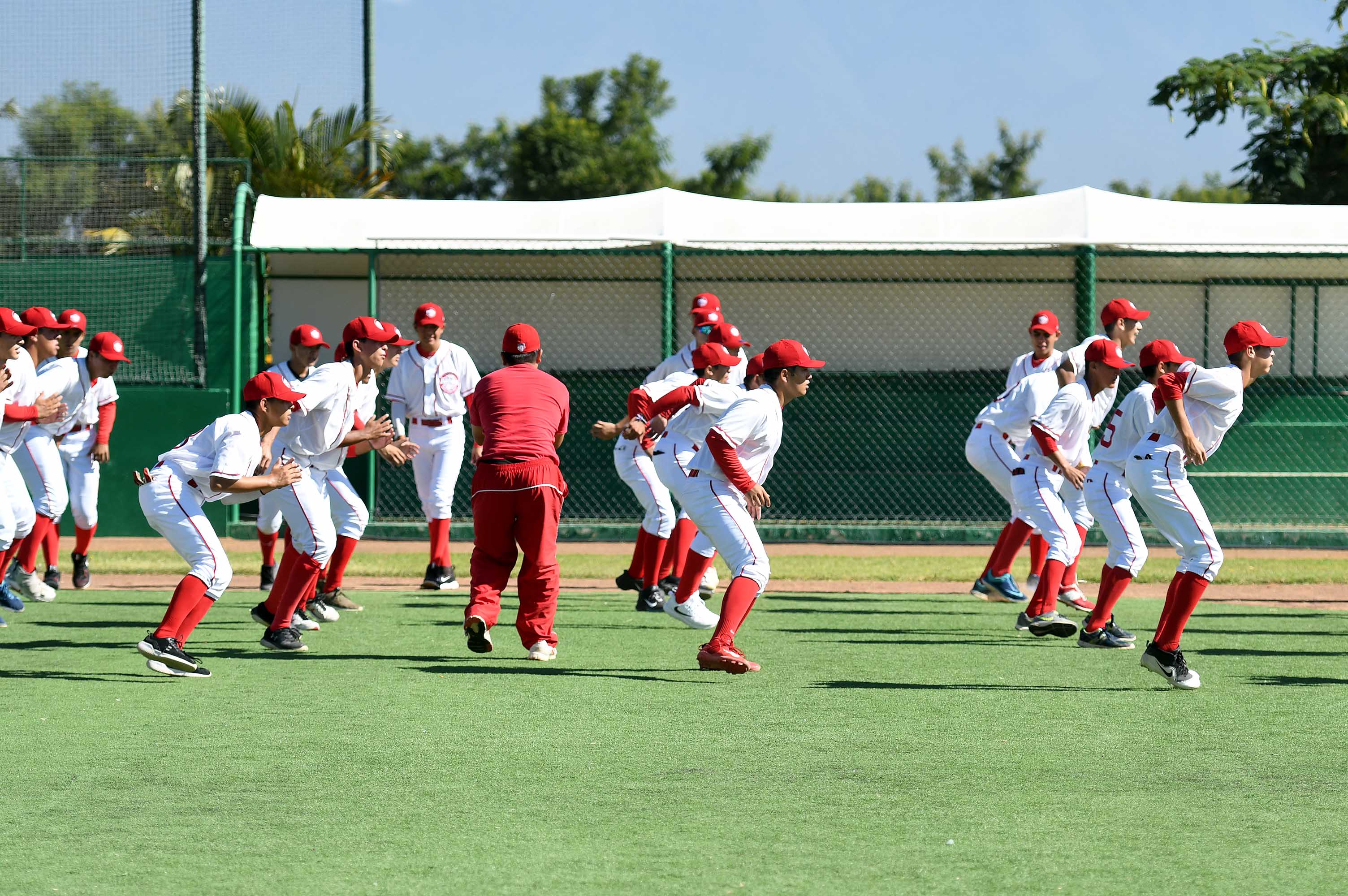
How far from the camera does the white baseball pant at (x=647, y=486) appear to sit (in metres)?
10.4

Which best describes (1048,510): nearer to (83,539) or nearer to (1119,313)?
(1119,313)

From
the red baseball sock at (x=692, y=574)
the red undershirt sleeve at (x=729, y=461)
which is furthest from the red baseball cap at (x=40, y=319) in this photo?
the red undershirt sleeve at (x=729, y=461)

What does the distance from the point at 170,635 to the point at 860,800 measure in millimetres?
3950

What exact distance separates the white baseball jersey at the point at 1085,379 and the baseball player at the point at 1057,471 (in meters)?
0.02

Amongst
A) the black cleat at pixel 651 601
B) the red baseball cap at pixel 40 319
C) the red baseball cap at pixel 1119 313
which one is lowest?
the black cleat at pixel 651 601

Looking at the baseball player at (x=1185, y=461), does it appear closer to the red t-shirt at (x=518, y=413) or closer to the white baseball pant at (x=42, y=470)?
the red t-shirt at (x=518, y=413)

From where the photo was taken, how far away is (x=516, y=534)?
790 centimetres

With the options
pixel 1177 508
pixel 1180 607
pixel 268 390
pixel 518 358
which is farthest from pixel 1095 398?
pixel 268 390

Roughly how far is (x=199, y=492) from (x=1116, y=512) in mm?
5002

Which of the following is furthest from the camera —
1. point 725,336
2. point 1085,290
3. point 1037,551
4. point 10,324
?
point 1085,290

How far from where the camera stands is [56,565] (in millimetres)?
11266

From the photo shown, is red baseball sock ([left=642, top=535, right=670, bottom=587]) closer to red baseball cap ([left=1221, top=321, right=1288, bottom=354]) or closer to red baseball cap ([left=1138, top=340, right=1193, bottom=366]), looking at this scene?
red baseball cap ([left=1138, top=340, right=1193, bottom=366])

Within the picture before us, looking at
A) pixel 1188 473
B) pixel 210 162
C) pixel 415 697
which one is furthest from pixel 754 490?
pixel 210 162

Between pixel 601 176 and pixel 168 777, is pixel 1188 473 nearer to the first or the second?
pixel 168 777
